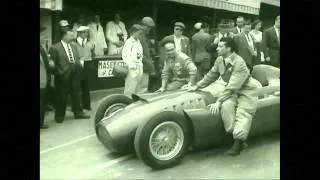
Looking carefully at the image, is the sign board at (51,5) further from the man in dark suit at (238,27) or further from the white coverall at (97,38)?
the man in dark suit at (238,27)

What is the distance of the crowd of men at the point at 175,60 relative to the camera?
3.99 meters

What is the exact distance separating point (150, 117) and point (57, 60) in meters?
0.96

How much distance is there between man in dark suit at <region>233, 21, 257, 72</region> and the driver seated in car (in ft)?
1.60

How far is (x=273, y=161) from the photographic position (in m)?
4.30

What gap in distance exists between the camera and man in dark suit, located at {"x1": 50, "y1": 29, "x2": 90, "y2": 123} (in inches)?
156

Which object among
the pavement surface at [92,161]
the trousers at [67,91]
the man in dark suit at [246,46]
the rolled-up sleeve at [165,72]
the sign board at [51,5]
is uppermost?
the sign board at [51,5]

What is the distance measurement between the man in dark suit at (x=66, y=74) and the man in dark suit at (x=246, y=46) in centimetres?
150

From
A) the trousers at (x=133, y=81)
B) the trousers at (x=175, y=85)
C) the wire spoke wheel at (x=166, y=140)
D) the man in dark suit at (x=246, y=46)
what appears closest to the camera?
the wire spoke wheel at (x=166, y=140)

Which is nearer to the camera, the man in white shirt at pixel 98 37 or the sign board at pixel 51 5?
the sign board at pixel 51 5

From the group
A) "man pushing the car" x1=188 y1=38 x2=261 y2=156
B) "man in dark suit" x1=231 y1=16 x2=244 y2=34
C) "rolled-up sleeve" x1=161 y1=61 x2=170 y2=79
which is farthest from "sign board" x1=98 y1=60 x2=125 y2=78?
"man in dark suit" x1=231 y1=16 x2=244 y2=34

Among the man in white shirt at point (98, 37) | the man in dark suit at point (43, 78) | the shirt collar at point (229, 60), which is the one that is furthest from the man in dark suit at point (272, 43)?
the man in dark suit at point (43, 78)

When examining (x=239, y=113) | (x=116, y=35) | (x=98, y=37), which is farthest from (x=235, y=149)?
(x=98, y=37)

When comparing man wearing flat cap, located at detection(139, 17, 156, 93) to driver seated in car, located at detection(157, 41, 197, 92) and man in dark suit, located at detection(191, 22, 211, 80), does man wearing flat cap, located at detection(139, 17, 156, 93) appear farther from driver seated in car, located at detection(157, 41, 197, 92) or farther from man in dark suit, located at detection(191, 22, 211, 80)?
man in dark suit, located at detection(191, 22, 211, 80)

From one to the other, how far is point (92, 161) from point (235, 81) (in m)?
1.50
